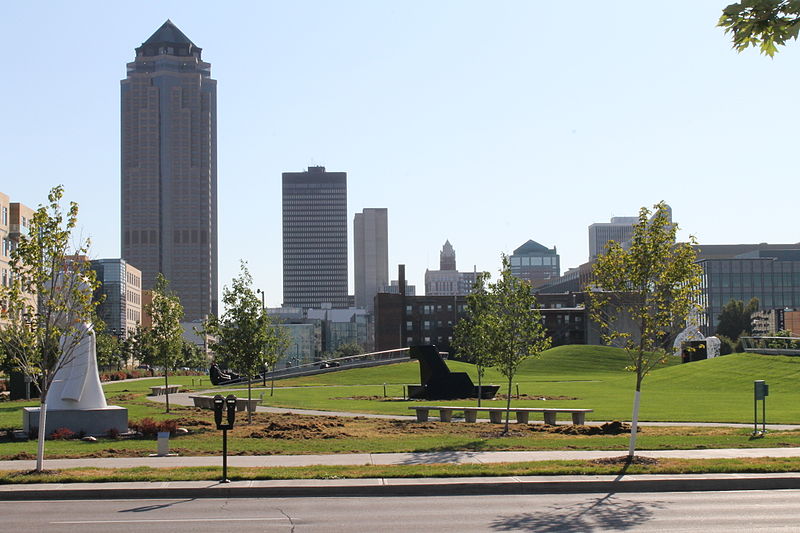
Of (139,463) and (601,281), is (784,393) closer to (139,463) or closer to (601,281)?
(601,281)

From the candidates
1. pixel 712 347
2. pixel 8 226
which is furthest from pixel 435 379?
pixel 8 226

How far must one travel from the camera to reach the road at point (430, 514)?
46.2ft

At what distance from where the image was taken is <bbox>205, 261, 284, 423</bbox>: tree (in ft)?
110

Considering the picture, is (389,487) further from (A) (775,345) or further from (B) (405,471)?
(A) (775,345)

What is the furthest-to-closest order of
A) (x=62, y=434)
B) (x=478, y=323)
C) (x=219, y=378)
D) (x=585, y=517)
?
1. (x=219, y=378)
2. (x=478, y=323)
3. (x=62, y=434)
4. (x=585, y=517)

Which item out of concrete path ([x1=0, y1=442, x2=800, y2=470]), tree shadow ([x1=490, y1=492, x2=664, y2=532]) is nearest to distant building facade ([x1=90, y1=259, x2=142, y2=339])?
concrete path ([x1=0, y1=442, x2=800, y2=470])

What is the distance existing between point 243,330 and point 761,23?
2555 centimetres

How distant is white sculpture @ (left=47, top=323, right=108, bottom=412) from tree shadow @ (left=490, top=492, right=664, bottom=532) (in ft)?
59.5

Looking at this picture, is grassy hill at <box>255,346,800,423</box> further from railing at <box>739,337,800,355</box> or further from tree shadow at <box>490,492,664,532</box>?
tree shadow at <box>490,492,664,532</box>

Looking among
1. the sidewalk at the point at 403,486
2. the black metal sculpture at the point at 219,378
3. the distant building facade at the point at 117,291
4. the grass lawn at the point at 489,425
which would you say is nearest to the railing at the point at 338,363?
the black metal sculpture at the point at 219,378

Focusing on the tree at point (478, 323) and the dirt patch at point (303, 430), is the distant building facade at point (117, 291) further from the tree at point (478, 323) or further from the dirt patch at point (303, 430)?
the dirt patch at point (303, 430)

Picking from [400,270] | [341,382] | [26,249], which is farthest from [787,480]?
[400,270]

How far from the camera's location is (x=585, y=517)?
1482 centimetres

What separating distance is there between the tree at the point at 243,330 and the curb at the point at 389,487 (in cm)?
1541
